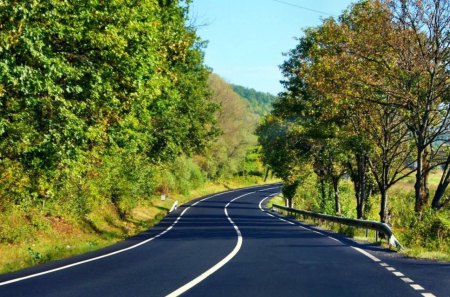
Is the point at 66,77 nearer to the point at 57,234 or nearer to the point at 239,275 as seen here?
the point at 239,275

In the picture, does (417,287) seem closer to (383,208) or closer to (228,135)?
(383,208)

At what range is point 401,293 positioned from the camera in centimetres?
773

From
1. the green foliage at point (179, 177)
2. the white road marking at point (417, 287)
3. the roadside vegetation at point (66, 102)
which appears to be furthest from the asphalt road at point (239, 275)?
the green foliage at point (179, 177)

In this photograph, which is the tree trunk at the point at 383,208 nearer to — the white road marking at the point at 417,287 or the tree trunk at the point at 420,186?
the tree trunk at the point at 420,186

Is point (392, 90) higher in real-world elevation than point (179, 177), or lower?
higher

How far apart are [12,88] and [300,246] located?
9.66 metres

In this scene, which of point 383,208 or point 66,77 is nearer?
point 66,77

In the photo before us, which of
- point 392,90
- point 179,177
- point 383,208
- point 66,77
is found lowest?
point 383,208

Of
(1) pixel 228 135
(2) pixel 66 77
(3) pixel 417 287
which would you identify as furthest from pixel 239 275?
(1) pixel 228 135

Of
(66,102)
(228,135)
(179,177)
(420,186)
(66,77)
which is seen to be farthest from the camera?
(228,135)

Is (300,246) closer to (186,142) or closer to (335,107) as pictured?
(335,107)

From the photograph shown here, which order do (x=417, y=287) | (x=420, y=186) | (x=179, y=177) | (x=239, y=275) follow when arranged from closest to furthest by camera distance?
(x=417, y=287)
(x=239, y=275)
(x=420, y=186)
(x=179, y=177)

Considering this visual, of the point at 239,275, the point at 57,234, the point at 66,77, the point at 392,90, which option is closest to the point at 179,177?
the point at 57,234

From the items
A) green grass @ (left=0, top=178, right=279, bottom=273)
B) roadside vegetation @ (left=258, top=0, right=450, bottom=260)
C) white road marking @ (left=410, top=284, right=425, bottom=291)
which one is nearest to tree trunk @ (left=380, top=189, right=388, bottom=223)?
roadside vegetation @ (left=258, top=0, right=450, bottom=260)
